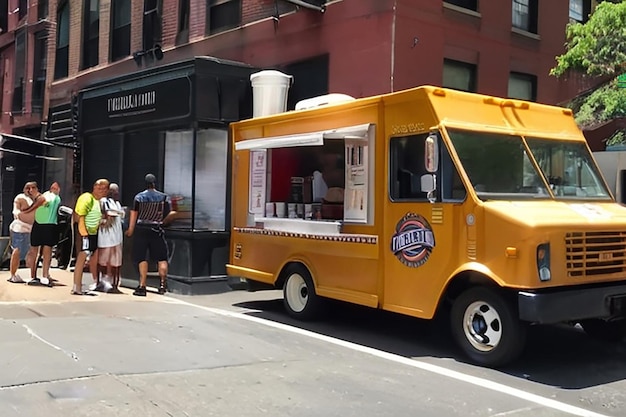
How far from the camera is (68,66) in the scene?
20.0 meters

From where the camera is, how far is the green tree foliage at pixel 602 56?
34.8ft

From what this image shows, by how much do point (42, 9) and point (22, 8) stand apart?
7.38 ft

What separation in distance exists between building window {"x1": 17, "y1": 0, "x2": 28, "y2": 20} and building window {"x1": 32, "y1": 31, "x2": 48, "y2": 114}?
2007mm

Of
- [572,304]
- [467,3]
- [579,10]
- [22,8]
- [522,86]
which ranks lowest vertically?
[572,304]

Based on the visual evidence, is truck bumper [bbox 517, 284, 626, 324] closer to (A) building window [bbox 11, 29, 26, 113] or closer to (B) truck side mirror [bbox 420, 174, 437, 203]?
(B) truck side mirror [bbox 420, 174, 437, 203]

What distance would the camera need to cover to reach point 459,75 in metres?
12.4

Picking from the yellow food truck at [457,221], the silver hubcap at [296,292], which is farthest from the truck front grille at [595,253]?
the silver hubcap at [296,292]

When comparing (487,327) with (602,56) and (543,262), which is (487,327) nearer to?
(543,262)

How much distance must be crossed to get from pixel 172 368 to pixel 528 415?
10.1 ft

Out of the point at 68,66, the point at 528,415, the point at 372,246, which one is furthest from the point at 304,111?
the point at 68,66

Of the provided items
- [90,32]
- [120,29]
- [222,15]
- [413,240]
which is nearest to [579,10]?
[222,15]

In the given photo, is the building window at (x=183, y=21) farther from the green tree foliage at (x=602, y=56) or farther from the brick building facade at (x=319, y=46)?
the green tree foliage at (x=602, y=56)

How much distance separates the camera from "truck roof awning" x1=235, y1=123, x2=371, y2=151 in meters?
7.90

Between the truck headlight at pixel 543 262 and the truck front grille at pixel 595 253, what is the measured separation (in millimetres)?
245
